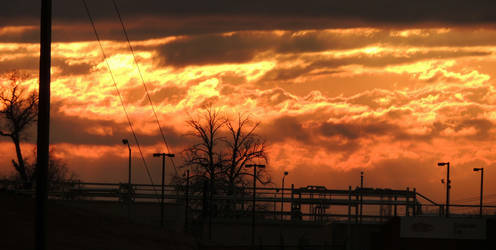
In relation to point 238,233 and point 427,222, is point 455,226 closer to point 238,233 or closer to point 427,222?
point 427,222

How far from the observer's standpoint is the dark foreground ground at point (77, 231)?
4012 cm

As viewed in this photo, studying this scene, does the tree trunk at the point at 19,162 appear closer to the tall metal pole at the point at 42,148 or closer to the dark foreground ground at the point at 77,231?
the dark foreground ground at the point at 77,231

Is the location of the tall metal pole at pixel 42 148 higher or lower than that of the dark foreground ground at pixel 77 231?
higher

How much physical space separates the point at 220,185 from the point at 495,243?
37482mm

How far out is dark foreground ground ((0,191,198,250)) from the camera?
4012 cm

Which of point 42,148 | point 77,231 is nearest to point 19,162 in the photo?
point 77,231

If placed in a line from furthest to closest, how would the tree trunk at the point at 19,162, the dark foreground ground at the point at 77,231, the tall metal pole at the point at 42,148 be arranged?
the tree trunk at the point at 19,162, the dark foreground ground at the point at 77,231, the tall metal pole at the point at 42,148

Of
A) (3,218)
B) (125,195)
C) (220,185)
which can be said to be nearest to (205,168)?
(220,185)

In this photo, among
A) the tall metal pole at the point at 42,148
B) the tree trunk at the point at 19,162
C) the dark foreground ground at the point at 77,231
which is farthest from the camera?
the tree trunk at the point at 19,162

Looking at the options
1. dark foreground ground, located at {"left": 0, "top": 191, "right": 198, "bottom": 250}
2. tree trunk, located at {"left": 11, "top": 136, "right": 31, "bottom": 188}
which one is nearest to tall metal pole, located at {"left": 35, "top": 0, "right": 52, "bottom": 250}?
dark foreground ground, located at {"left": 0, "top": 191, "right": 198, "bottom": 250}

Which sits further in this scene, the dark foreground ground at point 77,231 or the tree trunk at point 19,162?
the tree trunk at point 19,162

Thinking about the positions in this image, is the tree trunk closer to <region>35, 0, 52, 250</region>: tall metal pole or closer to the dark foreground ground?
the dark foreground ground

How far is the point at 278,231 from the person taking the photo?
210 feet

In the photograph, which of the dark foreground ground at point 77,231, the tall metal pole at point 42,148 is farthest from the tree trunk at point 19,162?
the tall metal pole at point 42,148
